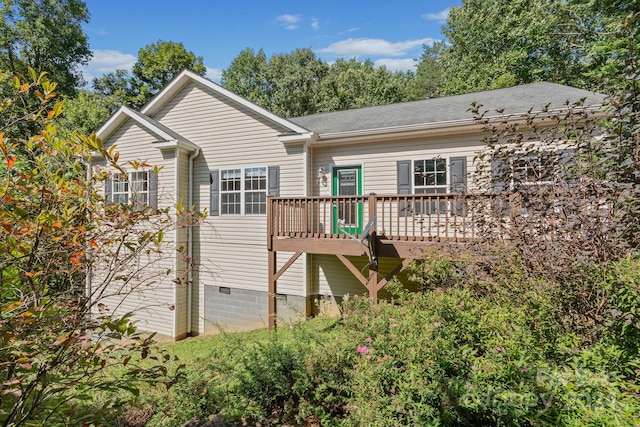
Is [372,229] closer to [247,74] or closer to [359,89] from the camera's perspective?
[359,89]

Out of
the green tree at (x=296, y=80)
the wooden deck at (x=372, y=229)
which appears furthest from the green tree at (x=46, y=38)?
the wooden deck at (x=372, y=229)

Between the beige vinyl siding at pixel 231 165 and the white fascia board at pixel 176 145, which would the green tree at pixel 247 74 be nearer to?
the beige vinyl siding at pixel 231 165

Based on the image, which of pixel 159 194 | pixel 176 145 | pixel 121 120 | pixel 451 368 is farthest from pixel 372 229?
pixel 121 120

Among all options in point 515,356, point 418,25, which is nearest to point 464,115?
point 515,356

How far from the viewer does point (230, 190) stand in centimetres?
1020

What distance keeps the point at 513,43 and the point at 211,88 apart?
21920 mm

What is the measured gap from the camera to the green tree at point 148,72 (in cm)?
2481

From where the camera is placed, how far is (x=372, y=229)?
6.92 metres

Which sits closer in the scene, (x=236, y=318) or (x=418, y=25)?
(x=236, y=318)

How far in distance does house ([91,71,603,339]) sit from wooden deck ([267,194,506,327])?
0.05 m

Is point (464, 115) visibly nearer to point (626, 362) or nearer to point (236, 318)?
point (626, 362)

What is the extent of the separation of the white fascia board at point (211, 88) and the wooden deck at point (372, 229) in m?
2.56

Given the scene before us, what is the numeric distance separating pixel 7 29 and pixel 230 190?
796 inches

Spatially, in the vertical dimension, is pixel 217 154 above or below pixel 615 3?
Answer: below
